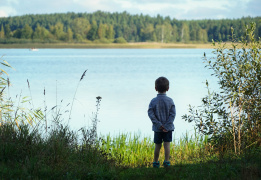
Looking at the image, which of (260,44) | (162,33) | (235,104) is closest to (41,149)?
(235,104)

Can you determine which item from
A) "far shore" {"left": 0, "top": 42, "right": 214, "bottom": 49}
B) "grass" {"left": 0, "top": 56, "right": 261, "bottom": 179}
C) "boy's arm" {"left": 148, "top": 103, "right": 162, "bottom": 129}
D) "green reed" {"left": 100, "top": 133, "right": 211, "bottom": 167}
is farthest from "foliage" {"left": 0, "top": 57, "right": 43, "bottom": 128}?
"far shore" {"left": 0, "top": 42, "right": 214, "bottom": 49}

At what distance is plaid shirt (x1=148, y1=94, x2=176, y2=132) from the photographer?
6.26 meters

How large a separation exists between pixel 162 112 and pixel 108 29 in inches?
5285

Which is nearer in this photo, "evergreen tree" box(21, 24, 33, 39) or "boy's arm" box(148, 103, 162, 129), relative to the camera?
"boy's arm" box(148, 103, 162, 129)

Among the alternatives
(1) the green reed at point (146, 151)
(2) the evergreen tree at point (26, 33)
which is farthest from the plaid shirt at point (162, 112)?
(2) the evergreen tree at point (26, 33)

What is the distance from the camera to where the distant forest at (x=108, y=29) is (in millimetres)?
123188

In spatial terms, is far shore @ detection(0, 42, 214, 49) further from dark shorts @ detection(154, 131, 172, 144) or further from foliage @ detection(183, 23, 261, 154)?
dark shorts @ detection(154, 131, 172, 144)

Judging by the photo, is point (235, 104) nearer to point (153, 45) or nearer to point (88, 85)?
point (88, 85)

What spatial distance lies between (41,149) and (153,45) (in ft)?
423

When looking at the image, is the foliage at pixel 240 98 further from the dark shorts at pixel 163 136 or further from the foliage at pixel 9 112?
the foliage at pixel 9 112

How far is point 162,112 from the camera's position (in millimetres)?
6293

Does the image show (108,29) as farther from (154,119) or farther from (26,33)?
(154,119)

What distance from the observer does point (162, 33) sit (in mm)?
142125

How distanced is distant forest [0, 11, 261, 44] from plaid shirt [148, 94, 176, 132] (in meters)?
110
